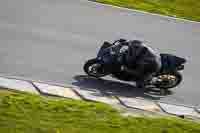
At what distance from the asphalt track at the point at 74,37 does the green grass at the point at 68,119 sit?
7.90 ft

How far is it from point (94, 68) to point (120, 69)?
0.72 meters

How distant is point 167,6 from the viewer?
27.6 meters

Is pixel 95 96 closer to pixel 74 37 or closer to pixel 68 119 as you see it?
pixel 68 119

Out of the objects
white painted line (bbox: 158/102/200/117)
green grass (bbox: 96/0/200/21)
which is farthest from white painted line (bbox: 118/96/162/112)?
green grass (bbox: 96/0/200/21)

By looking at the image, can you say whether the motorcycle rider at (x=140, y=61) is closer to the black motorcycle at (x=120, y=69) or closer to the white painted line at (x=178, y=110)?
the black motorcycle at (x=120, y=69)

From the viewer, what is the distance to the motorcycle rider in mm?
17125

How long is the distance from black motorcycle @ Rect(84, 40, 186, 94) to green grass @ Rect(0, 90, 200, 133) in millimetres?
2642

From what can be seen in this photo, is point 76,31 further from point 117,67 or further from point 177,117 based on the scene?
point 177,117

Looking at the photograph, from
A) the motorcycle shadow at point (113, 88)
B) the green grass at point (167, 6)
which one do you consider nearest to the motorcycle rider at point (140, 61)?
the motorcycle shadow at point (113, 88)

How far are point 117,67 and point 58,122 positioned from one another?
4.52 metres

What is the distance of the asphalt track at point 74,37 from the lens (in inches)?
678

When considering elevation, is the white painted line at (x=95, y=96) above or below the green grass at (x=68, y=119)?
below

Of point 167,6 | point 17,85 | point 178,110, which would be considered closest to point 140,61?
point 178,110

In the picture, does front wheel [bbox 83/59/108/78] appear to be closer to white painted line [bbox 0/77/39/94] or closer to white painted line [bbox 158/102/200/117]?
white painted line [bbox 158/102/200/117]
